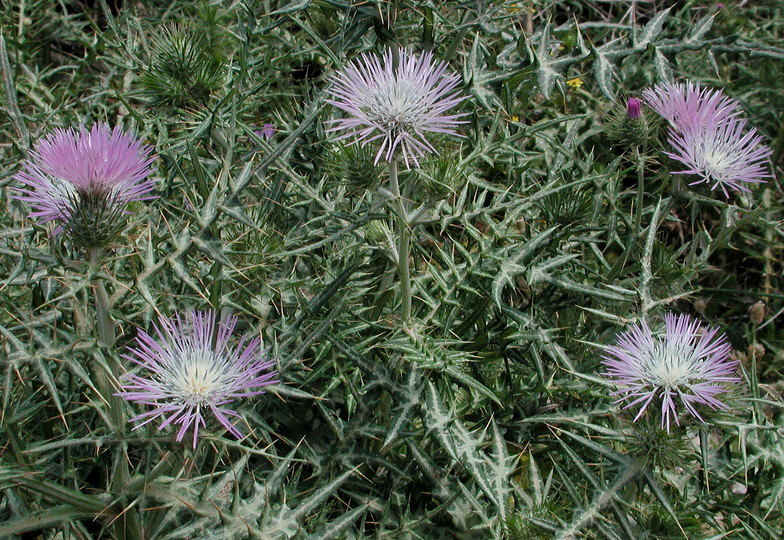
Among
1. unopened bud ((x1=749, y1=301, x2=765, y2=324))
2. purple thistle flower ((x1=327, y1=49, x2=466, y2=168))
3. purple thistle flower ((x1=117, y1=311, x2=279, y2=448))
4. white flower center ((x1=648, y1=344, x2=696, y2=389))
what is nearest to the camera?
purple thistle flower ((x1=117, y1=311, x2=279, y2=448))

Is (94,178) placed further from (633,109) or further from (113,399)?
(633,109)

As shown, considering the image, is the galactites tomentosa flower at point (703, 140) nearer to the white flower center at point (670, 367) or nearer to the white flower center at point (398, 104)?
the white flower center at point (670, 367)

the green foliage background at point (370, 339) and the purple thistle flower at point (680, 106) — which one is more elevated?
the purple thistle flower at point (680, 106)

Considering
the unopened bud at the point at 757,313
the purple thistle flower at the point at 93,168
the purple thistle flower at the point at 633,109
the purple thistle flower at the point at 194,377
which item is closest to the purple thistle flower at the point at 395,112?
the purple thistle flower at the point at 93,168

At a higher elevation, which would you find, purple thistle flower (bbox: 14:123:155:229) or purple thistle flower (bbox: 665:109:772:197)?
purple thistle flower (bbox: 665:109:772:197)

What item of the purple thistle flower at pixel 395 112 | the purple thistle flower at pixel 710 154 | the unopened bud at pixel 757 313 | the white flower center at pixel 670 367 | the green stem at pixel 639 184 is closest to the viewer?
the purple thistle flower at pixel 395 112

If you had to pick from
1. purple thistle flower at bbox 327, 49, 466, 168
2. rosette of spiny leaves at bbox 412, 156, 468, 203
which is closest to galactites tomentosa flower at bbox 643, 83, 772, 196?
rosette of spiny leaves at bbox 412, 156, 468, 203

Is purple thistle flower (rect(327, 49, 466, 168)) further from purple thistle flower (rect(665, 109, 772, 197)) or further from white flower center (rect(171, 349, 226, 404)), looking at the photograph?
purple thistle flower (rect(665, 109, 772, 197))
